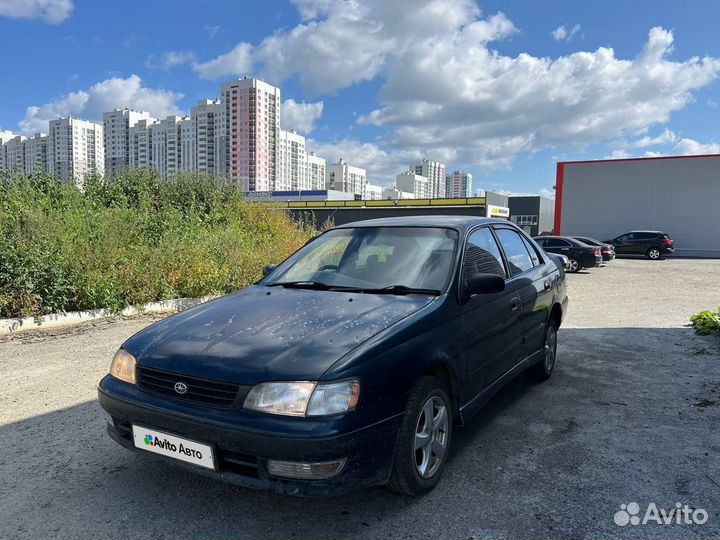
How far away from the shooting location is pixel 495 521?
253cm

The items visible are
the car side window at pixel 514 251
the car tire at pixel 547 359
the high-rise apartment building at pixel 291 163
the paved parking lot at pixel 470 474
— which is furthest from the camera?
the high-rise apartment building at pixel 291 163

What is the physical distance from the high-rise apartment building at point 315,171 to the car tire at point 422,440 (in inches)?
3849

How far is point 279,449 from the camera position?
2.20 m

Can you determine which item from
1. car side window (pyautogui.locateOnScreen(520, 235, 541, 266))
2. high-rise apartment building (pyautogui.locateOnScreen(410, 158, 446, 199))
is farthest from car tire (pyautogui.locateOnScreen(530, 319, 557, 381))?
high-rise apartment building (pyautogui.locateOnScreen(410, 158, 446, 199))

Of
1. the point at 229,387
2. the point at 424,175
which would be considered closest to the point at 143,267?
the point at 229,387

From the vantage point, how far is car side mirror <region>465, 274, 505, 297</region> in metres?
3.22

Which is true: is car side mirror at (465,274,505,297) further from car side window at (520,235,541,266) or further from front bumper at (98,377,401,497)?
car side window at (520,235,541,266)

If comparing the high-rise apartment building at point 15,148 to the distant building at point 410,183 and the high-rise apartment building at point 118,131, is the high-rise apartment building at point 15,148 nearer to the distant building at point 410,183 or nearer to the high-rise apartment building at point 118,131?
the high-rise apartment building at point 118,131

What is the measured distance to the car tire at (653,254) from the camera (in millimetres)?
25062

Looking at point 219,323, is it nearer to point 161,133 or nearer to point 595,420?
point 595,420

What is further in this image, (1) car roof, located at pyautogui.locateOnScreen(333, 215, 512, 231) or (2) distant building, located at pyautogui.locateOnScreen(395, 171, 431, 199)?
(2) distant building, located at pyautogui.locateOnScreen(395, 171, 431, 199)

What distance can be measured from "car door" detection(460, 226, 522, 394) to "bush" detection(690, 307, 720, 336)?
4837 millimetres

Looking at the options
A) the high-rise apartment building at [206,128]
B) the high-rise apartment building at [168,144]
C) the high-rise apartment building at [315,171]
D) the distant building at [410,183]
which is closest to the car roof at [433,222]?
the high-rise apartment building at [206,128]

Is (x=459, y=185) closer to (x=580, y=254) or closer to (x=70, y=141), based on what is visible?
(x=70, y=141)
